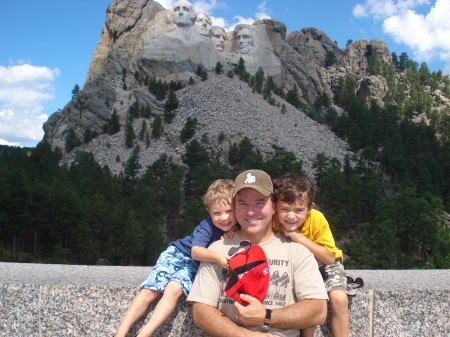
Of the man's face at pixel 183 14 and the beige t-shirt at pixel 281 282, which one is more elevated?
the man's face at pixel 183 14

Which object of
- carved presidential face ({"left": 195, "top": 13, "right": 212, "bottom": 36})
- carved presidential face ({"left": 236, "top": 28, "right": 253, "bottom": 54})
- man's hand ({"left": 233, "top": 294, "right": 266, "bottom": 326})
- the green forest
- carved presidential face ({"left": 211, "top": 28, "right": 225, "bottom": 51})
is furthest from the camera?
carved presidential face ({"left": 211, "top": 28, "right": 225, "bottom": 51})

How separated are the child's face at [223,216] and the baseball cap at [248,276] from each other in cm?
53

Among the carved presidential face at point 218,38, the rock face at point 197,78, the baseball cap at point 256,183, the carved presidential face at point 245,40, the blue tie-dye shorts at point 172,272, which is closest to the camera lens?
the baseball cap at point 256,183

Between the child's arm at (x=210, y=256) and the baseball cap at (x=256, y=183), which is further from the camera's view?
the baseball cap at (x=256, y=183)

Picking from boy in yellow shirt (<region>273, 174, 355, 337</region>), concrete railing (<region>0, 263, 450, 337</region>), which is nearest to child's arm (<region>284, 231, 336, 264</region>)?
boy in yellow shirt (<region>273, 174, 355, 337</region>)

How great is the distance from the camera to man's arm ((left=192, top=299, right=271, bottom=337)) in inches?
120

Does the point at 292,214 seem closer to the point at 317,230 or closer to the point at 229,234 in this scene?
the point at 317,230

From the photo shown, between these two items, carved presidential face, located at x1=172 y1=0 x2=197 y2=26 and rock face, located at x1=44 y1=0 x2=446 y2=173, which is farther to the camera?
carved presidential face, located at x1=172 y1=0 x2=197 y2=26

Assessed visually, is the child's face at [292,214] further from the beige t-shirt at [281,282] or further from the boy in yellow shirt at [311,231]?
the beige t-shirt at [281,282]

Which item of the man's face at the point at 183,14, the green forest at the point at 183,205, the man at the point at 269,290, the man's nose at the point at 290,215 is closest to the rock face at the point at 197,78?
the man's face at the point at 183,14

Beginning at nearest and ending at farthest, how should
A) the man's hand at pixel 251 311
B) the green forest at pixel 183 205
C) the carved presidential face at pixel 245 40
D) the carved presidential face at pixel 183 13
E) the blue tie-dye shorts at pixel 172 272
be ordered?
1. the man's hand at pixel 251 311
2. the blue tie-dye shorts at pixel 172 272
3. the green forest at pixel 183 205
4. the carved presidential face at pixel 183 13
5. the carved presidential face at pixel 245 40

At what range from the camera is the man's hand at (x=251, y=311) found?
2.99m

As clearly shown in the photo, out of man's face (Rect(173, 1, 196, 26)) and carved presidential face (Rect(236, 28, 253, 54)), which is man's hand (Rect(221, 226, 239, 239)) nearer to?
man's face (Rect(173, 1, 196, 26))

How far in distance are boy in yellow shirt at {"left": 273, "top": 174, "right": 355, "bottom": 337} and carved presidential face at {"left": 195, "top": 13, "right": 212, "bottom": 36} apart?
98301 millimetres
